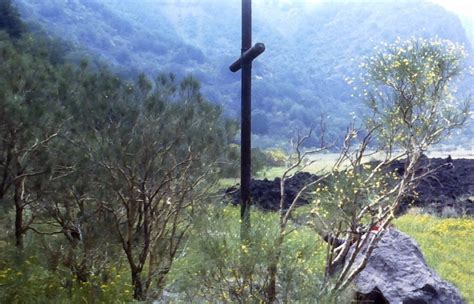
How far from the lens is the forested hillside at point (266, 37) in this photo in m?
10.5

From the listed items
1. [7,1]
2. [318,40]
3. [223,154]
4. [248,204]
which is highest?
[318,40]

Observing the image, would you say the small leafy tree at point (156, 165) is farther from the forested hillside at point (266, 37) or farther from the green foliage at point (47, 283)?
the forested hillside at point (266, 37)

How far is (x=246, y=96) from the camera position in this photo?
5039 mm

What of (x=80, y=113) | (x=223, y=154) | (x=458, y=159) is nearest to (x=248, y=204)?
(x=223, y=154)

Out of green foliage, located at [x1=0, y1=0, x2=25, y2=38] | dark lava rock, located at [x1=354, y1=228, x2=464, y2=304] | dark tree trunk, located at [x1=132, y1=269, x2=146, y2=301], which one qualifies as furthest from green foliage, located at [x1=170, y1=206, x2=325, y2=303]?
green foliage, located at [x1=0, y1=0, x2=25, y2=38]

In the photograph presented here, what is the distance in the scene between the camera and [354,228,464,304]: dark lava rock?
17.2 feet

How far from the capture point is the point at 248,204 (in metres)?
4.79

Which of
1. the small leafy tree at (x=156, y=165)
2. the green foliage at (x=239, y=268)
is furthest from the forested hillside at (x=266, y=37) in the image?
the green foliage at (x=239, y=268)

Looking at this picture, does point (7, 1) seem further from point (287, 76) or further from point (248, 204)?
point (248, 204)

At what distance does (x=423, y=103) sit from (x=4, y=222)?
4177mm

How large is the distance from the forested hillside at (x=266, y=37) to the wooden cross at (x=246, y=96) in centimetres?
319

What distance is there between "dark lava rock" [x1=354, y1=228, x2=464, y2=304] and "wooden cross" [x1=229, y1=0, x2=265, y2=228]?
1.25m

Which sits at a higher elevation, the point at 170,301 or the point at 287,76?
the point at 287,76

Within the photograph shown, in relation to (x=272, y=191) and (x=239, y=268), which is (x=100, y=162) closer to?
(x=239, y=268)
